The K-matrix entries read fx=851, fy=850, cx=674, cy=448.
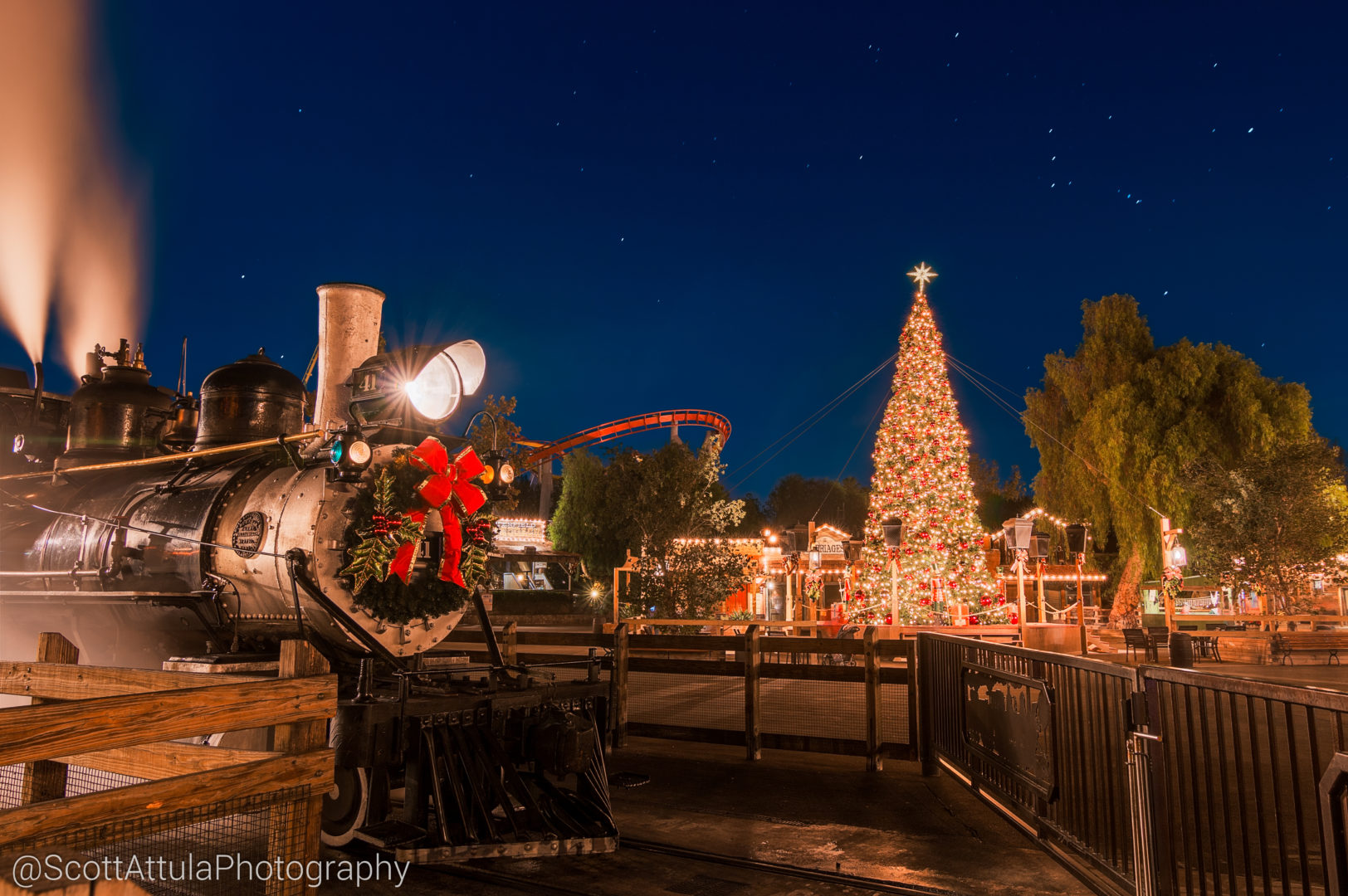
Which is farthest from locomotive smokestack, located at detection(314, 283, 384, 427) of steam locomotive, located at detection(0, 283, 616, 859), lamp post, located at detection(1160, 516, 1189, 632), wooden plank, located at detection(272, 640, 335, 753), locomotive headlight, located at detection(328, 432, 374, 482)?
lamp post, located at detection(1160, 516, 1189, 632)

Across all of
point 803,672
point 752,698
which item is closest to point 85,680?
point 752,698

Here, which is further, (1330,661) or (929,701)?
(1330,661)

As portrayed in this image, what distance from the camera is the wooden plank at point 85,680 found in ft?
11.7

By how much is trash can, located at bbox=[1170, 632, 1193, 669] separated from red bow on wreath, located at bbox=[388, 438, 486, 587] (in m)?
4.17

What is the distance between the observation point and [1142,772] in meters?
3.77

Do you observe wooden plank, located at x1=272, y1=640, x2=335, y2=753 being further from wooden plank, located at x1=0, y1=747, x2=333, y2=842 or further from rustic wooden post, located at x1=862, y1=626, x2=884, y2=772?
rustic wooden post, located at x1=862, y1=626, x2=884, y2=772

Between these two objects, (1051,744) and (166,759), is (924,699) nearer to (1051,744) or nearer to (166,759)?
(1051,744)

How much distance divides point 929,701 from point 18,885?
6.61 m

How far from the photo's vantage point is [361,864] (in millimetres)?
4734

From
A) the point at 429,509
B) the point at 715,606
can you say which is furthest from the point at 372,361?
the point at 715,606

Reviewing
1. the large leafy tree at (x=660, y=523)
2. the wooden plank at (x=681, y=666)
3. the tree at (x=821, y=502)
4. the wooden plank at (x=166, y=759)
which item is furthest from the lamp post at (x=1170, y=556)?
the tree at (x=821, y=502)

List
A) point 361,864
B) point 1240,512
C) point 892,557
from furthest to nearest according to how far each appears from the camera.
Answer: point 1240,512 < point 892,557 < point 361,864

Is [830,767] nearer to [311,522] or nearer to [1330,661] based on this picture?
[311,522]

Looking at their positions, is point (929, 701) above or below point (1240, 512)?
below
